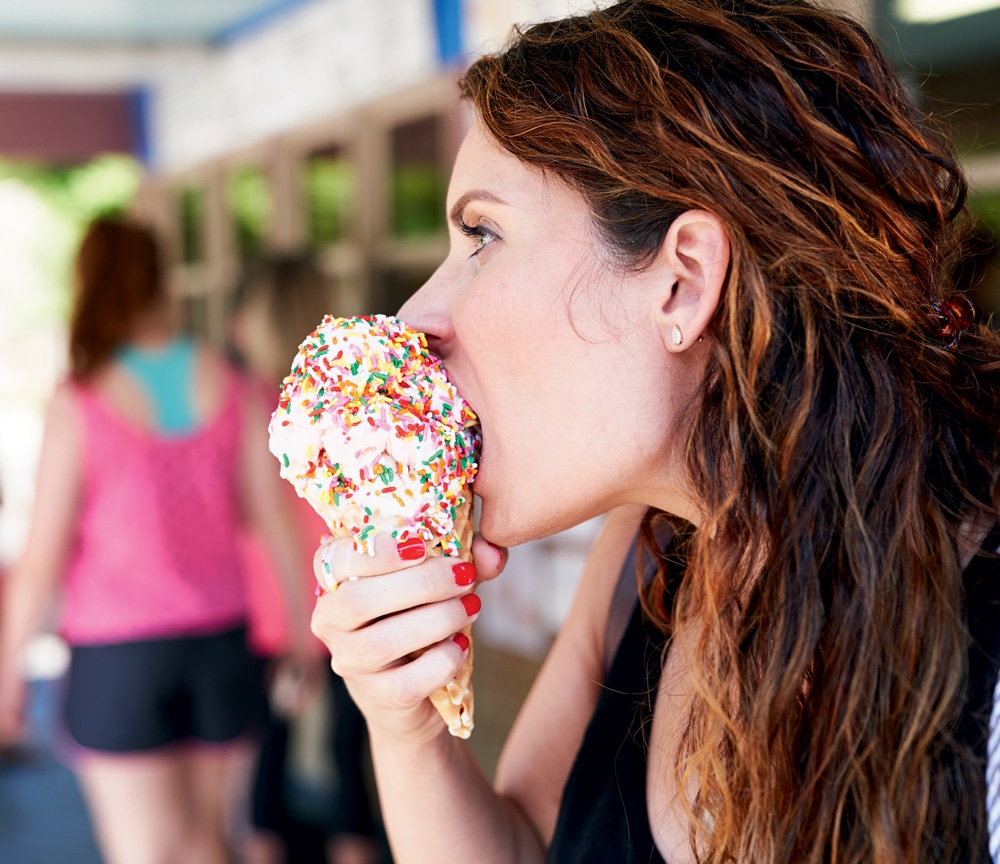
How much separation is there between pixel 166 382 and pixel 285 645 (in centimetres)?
120

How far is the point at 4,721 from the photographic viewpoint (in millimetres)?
3020

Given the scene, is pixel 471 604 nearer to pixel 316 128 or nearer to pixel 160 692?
pixel 160 692

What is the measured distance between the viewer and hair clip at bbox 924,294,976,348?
1.16 meters

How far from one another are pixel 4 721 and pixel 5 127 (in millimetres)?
7530

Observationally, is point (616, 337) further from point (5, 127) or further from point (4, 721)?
point (5, 127)

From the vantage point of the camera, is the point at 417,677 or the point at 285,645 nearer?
the point at 417,677

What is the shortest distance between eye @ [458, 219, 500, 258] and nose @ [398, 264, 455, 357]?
2.5 inches

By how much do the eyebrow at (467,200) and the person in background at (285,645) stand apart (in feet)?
7.46

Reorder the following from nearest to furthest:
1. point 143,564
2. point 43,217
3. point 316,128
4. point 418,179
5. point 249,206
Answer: point 143,564 < point 418,179 < point 316,128 < point 249,206 < point 43,217

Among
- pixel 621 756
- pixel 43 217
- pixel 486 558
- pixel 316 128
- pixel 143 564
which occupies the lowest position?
pixel 143 564

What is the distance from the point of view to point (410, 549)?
1215 millimetres

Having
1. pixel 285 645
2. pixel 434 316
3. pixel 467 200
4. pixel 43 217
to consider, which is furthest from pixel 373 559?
pixel 43 217

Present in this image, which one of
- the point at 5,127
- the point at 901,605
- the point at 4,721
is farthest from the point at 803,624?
the point at 5,127

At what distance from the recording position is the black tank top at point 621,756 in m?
1.23
